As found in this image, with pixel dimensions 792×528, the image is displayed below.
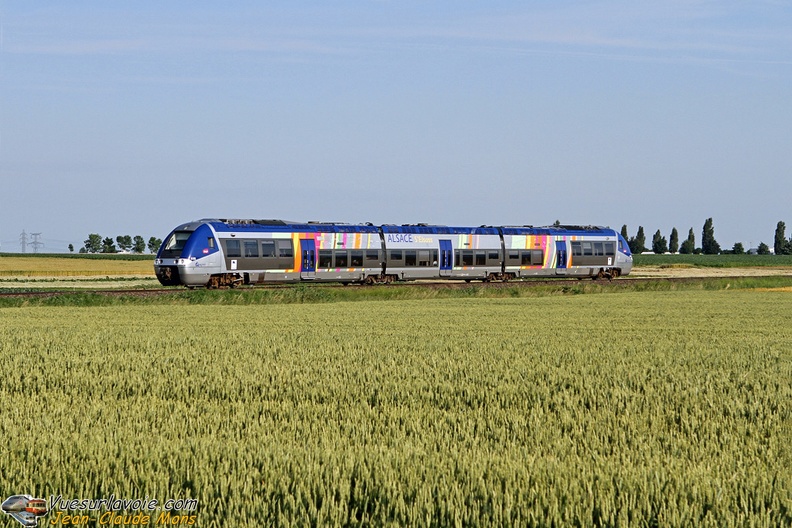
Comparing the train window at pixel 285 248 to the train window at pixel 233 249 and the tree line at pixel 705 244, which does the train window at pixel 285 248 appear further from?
the tree line at pixel 705 244

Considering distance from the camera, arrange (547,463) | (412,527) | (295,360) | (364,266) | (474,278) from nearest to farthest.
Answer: (412,527) < (547,463) < (295,360) < (364,266) < (474,278)

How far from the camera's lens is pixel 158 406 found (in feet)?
36.2

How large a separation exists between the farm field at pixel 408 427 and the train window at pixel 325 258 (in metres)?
26.1

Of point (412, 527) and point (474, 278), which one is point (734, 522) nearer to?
point (412, 527)

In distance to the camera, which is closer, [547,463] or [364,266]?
[547,463]

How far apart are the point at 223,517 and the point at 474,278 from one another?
4939 cm

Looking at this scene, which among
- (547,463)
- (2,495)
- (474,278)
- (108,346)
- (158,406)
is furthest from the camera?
(474,278)

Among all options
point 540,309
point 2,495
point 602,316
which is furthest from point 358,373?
point 540,309

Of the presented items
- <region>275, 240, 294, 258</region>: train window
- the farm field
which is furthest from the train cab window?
the farm field

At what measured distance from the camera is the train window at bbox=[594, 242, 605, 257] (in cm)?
6069

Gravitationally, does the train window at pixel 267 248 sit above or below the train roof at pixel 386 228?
below

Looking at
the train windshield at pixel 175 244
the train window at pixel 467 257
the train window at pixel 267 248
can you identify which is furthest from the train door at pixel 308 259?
the train window at pixel 467 257

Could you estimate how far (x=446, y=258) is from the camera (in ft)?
174

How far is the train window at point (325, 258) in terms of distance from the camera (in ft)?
155
